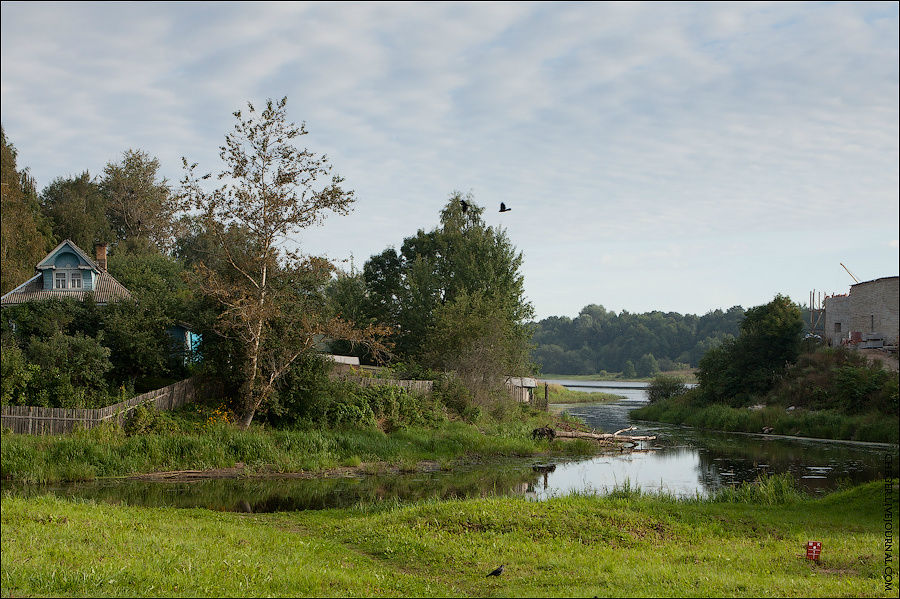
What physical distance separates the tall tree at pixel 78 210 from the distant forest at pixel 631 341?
224 ft

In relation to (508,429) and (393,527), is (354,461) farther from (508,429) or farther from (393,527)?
(393,527)

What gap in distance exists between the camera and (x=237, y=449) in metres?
27.4

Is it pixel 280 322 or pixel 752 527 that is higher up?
pixel 280 322

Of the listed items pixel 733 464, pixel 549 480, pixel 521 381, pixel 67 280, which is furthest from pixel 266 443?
pixel 521 381

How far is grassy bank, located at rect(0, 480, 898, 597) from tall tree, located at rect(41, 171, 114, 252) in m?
49.2

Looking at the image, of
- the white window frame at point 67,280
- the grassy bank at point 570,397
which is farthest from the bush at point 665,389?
the white window frame at point 67,280

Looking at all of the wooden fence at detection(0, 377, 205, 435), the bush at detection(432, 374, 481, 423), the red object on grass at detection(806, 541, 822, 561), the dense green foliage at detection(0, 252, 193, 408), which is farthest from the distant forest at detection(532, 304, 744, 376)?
the red object on grass at detection(806, 541, 822, 561)

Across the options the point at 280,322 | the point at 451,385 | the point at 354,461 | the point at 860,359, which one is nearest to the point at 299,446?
the point at 354,461

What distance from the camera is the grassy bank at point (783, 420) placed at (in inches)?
1389

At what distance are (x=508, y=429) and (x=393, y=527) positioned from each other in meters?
23.0

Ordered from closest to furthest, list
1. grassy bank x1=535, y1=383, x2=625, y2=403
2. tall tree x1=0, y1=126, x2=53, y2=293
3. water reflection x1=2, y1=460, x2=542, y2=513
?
water reflection x1=2, y1=460, x2=542, y2=513
tall tree x1=0, y1=126, x2=53, y2=293
grassy bank x1=535, y1=383, x2=625, y2=403

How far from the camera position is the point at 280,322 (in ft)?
101

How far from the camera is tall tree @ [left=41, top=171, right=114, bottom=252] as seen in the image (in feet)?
198

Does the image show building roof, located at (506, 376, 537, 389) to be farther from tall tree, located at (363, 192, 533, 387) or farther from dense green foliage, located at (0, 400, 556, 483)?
dense green foliage, located at (0, 400, 556, 483)
